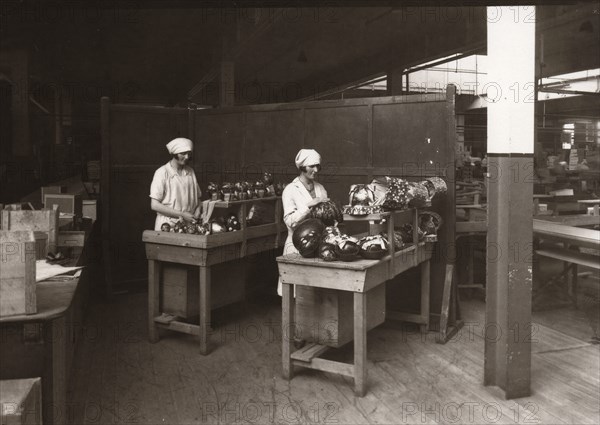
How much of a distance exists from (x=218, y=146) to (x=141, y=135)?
0.90 m

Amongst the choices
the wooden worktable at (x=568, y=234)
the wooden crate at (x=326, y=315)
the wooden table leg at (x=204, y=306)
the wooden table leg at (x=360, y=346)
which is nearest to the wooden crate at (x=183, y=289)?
the wooden table leg at (x=204, y=306)

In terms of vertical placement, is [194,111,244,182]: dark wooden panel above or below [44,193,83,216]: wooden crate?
above

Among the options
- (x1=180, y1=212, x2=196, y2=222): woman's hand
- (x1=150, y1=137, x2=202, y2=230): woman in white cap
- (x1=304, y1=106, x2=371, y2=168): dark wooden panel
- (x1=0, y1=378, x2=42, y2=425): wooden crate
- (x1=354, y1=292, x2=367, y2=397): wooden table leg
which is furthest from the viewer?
(x1=304, y1=106, x2=371, y2=168): dark wooden panel

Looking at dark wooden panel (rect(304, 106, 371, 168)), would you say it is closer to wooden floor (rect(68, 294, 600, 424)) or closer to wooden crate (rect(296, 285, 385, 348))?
wooden floor (rect(68, 294, 600, 424))

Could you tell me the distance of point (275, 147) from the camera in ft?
20.8

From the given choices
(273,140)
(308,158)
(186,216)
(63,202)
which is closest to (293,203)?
(308,158)

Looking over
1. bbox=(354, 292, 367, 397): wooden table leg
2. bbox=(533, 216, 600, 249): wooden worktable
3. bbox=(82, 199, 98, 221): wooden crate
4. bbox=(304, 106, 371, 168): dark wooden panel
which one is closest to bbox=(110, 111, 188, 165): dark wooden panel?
bbox=(82, 199, 98, 221): wooden crate

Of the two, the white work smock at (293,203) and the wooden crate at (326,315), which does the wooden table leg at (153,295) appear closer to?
the white work smock at (293,203)

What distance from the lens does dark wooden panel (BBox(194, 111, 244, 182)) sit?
6.67 m

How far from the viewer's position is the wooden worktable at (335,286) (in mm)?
3711

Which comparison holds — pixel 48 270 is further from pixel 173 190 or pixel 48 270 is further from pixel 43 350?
pixel 173 190

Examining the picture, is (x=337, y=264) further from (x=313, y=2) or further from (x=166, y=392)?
(x=313, y=2)

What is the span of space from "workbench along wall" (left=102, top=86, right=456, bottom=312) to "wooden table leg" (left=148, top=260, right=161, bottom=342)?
160cm

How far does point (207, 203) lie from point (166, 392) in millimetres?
1594
